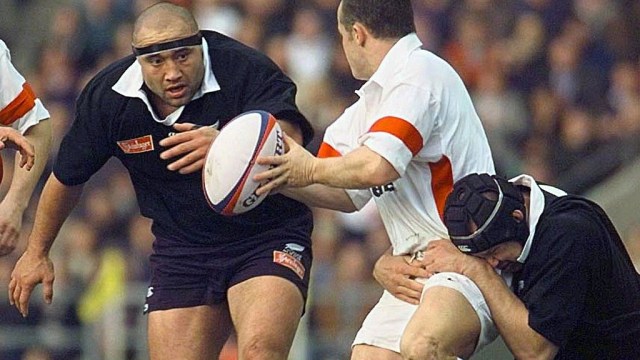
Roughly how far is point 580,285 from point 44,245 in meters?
2.75

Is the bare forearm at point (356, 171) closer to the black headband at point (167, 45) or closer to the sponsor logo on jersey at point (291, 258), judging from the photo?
the sponsor logo on jersey at point (291, 258)

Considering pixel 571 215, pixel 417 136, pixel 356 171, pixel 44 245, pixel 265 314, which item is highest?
pixel 417 136

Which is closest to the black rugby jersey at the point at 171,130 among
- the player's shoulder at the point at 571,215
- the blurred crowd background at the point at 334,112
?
the player's shoulder at the point at 571,215

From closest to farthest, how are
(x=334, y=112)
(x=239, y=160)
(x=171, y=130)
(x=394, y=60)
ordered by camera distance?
(x=239, y=160), (x=394, y=60), (x=171, y=130), (x=334, y=112)

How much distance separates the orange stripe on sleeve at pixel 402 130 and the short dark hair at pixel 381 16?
0.49 metres

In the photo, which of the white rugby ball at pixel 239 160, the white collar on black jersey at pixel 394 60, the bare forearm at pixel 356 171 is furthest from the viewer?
the white collar on black jersey at pixel 394 60

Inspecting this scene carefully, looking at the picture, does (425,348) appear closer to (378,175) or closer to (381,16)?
(378,175)

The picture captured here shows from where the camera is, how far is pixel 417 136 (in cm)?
769

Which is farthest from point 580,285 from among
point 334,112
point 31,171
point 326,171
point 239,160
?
point 334,112

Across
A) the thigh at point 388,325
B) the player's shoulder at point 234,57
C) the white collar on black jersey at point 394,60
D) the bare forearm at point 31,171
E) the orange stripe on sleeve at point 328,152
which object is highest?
the white collar on black jersey at point 394,60

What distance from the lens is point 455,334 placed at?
300 inches

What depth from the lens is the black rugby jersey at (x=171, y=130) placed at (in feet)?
27.6

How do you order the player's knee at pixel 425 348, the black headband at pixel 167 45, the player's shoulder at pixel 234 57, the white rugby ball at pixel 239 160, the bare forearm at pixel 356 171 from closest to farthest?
the player's knee at pixel 425 348 < the bare forearm at pixel 356 171 < the white rugby ball at pixel 239 160 < the black headband at pixel 167 45 < the player's shoulder at pixel 234 57

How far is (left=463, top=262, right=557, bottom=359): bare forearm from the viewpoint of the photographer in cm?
763
